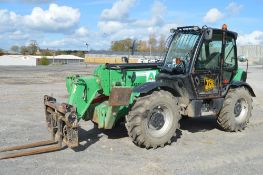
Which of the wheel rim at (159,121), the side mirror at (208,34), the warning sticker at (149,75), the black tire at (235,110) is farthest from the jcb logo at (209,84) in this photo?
Answer: the wheel rim at (159,121)

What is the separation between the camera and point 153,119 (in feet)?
25.3

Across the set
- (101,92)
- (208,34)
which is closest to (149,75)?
(101,92)

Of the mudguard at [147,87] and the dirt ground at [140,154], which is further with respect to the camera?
the mudguard at [147,87]

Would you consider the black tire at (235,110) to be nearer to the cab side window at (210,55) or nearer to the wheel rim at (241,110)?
the wheel rim at (241,110)

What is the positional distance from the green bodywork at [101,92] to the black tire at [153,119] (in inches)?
12.0

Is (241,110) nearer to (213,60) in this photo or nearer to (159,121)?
(213,60)

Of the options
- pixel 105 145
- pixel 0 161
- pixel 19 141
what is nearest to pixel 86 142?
pixel 105 145

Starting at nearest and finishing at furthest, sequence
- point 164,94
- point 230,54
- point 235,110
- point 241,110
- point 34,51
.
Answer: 1. point 164,94
2. point 230,54
3. point 235,110
4. point 241,110
5. point 34,51

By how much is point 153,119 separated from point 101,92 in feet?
4.44

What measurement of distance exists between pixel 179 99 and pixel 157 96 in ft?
3.49

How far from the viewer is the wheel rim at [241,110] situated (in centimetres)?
952

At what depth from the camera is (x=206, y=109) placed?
8867 mm

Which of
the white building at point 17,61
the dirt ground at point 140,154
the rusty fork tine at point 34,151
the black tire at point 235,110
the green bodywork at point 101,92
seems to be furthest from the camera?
the white building at point 17,61

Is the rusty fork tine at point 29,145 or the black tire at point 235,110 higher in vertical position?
the black tire at point 235,110
